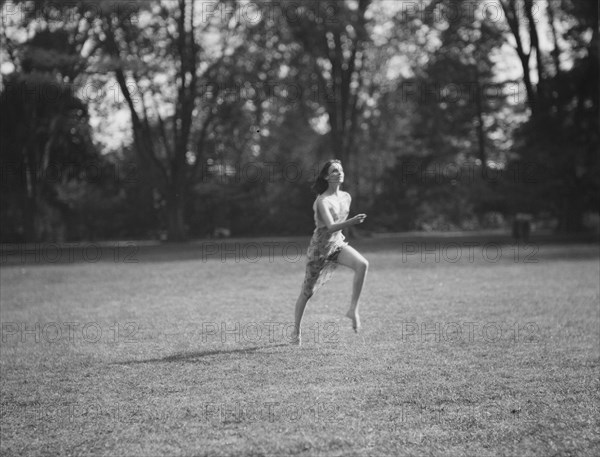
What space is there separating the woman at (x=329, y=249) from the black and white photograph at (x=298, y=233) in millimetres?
40

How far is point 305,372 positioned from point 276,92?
28.3 metres

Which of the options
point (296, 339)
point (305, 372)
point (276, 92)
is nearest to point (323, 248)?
point (296, 339)

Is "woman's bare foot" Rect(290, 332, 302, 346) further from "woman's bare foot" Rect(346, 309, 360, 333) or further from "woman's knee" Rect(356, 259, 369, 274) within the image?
"woman's knee" Rect(356, 259, 369, 274)

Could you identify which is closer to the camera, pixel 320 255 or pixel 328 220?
pixel 328 220

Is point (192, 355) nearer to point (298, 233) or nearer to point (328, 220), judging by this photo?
point (328, 220)

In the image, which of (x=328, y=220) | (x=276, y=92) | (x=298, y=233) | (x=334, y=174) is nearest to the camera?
(x=328, y=220)

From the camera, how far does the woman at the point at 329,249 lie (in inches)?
297

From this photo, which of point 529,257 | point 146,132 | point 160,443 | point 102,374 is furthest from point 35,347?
point 146,132

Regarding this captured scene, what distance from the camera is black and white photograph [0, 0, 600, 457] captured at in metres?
4.99

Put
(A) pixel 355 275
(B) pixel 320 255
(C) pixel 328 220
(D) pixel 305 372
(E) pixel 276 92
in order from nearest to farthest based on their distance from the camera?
(D) pixel 305 372 < (C) pixel 328 220 < (A) pixel 355 275 < (B) pixel 320 255 < (E) pixel 276 92

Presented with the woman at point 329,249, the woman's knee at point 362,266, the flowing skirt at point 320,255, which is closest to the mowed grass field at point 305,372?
the woman at point 329,249

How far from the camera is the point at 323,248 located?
769cm

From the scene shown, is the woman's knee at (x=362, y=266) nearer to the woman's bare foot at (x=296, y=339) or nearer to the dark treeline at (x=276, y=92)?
the woman's bare foot at (x=296, y=339)

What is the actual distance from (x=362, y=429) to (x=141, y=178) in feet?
127
